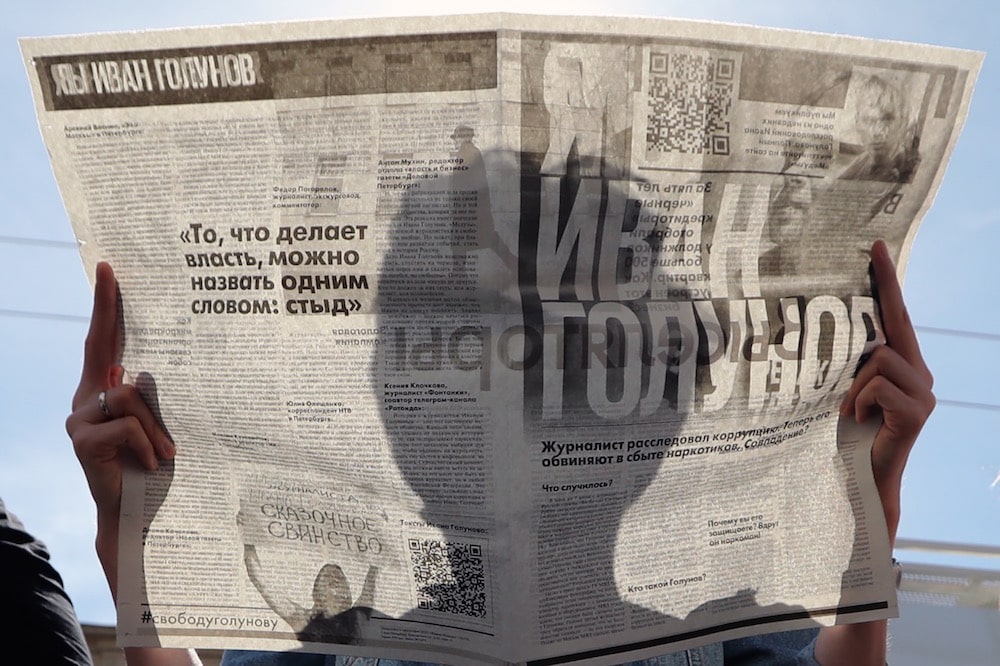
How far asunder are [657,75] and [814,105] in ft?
0.38

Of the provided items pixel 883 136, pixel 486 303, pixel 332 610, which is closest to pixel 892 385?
pixel 883 136

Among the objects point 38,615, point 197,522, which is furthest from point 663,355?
point 38,615

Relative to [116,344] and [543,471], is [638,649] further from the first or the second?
[116,344]

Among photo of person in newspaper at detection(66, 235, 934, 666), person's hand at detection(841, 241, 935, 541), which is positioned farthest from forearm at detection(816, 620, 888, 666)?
person's hand at detection(841, 241, 935, 541)

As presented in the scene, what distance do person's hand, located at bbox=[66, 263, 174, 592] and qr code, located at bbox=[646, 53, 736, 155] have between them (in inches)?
15.5

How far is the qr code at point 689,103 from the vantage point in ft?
1.75

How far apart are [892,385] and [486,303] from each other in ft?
1.01

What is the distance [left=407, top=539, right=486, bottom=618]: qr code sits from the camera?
1.80 feet

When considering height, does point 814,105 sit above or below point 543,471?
above

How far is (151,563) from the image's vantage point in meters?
0.60

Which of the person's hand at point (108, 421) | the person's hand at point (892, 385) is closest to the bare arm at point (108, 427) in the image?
the person's hand at point (108, 421)

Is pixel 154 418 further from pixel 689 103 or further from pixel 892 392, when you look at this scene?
pixel 892 392

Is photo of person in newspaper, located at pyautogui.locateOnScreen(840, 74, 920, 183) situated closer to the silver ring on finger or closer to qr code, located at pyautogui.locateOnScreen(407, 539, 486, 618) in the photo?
qr code, located at pyautogui.locateOnScreen(407, 539, 486, 618)

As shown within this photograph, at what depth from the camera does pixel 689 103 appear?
541 millimetres
